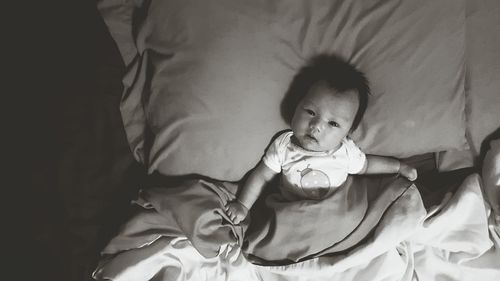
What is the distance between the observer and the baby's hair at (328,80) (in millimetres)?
1101

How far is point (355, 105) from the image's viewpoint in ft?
3.61

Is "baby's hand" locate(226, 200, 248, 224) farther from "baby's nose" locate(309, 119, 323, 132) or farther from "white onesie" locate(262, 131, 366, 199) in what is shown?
"baby's nose" locate(309, 119, 323, 132)

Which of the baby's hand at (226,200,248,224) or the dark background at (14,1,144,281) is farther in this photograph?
the baby's hand at (226,200,248,224)

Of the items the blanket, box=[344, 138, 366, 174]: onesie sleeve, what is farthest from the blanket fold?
box=[344, 138, 366, 174]: onesie sleeve

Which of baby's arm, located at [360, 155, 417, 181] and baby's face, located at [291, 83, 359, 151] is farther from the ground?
baby's face, located at [291, 83, 359, 151]

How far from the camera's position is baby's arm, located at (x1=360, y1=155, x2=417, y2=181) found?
3.90ft

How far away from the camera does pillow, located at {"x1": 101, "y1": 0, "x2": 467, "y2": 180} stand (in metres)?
1.10

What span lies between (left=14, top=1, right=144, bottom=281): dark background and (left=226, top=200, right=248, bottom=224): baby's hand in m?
0.26

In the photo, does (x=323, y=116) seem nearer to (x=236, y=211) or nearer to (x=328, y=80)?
(x=328, y=80)

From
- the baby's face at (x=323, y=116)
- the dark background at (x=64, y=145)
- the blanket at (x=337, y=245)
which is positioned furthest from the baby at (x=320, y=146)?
the dark background at (x=64, y=145)

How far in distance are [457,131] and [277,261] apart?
60 cm

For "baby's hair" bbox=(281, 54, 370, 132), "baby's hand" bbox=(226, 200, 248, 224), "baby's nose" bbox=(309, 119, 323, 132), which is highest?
"baby's hair" bbox=(281, 54, 370, 132)

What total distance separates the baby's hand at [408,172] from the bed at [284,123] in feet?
0.19

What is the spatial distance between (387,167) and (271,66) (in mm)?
441
